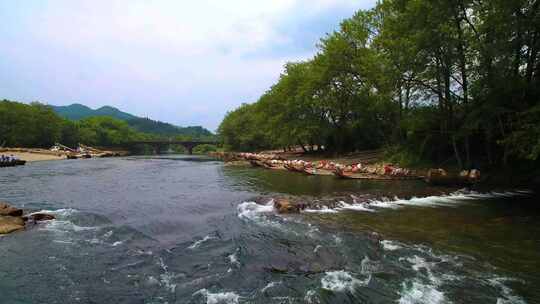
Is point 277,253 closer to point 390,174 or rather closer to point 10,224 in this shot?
point 10,224

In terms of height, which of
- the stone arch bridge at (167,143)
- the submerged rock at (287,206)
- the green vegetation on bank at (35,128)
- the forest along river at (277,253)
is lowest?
the forest along river at (277,253)

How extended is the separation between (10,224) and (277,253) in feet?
36.8

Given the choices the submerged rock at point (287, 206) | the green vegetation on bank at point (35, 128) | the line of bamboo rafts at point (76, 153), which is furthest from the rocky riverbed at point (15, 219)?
the green vegetation on bank at point (35, 128)

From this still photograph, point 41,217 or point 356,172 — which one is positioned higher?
point 356,172

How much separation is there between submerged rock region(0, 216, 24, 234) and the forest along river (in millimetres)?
849

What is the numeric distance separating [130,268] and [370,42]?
4307 centimetres

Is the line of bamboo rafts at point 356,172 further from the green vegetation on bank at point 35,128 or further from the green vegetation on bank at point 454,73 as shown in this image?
the green vegetation on bank at point 35,128

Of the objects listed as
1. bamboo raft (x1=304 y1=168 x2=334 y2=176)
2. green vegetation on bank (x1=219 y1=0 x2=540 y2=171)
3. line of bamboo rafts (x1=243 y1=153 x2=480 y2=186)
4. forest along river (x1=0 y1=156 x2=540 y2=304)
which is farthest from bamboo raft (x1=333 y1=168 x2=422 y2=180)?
forest along river (x1=0 y1=156 x2=540 y2=304)

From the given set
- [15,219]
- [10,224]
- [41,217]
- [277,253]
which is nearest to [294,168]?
[41,217]

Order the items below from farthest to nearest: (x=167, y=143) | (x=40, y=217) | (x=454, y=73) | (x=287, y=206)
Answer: (x=167, y=143) → (x=454, y=73) → (x=287, y=206) → (x=40, y=217)

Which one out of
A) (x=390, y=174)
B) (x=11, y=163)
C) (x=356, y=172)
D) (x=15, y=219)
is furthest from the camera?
(x=11, y=163)

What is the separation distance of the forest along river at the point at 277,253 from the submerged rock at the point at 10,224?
849 millimetres

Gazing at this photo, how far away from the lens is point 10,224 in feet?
48.4

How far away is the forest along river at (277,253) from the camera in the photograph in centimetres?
865
